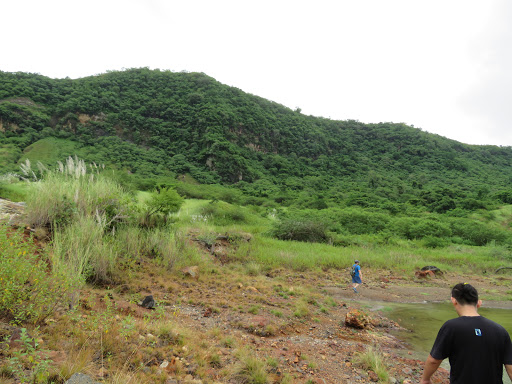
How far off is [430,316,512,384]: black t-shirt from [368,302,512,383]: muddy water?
12.8 ft

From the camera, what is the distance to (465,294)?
272 cm

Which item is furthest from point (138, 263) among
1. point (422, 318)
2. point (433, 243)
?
point (433, 243)

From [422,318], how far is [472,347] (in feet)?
24.2

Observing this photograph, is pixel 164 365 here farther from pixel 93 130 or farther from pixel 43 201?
pixel 93 130

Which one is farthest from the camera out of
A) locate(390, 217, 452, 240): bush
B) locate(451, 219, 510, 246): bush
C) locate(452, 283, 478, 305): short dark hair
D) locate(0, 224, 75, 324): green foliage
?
locate(390, 217, 452, 240): bush

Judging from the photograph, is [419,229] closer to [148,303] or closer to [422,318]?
[422,318]

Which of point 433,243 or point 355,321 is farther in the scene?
point 433,243

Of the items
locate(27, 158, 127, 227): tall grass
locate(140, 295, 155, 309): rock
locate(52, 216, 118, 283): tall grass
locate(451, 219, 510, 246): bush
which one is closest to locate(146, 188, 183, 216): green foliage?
locate(27, 158, 127, 227): tall grass

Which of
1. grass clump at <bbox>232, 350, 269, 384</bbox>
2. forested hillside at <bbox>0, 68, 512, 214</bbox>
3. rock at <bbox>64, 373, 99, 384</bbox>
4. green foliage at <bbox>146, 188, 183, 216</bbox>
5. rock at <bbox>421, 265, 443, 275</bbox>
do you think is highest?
forested hillside at <bbox>0, 68, 512, 214</bbox>

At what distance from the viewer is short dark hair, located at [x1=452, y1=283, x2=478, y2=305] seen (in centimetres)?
267

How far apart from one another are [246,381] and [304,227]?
1698 cm

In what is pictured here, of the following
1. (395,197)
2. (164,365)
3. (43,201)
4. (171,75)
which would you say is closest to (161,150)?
(171,75)

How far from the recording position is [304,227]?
20344 millimetres

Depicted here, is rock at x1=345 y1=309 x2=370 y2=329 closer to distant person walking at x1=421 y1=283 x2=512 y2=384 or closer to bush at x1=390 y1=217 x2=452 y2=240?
distant person walking at x1=421 y1=283 x2=512 y2=384
